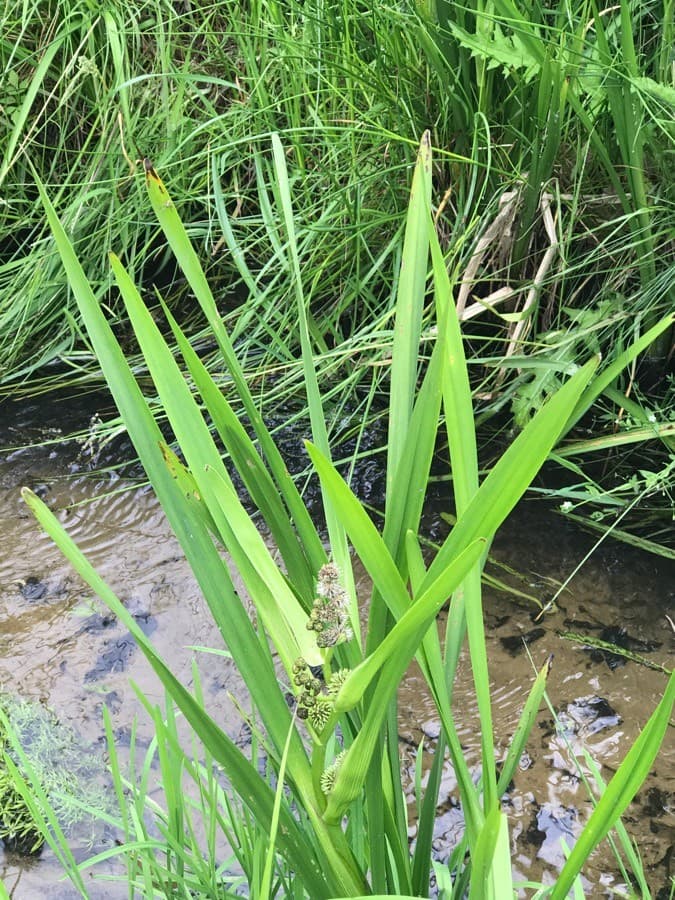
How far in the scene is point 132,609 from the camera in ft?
5.24

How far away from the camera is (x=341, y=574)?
70 cm

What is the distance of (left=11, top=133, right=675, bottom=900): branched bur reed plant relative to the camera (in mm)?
605

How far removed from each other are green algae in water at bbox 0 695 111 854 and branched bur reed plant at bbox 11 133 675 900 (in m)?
0.51

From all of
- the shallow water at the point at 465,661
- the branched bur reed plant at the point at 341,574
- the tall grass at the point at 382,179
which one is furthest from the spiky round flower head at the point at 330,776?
the tall grass at the point at 382,179

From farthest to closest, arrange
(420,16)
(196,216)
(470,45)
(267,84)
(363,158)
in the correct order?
1. (196,216)
2. (267,84)
3. (363,158)
4. (420,16)
5. (470,45)

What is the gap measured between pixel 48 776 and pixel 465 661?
26.4 inches

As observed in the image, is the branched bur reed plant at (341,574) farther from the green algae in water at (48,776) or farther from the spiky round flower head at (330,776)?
the green algae in water at (48,776)

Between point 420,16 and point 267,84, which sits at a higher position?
point 420,16

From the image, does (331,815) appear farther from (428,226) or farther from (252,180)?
(252,180)

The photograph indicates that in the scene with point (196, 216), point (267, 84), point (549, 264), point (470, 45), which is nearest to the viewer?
point (470, 45)

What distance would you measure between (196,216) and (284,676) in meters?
1.44

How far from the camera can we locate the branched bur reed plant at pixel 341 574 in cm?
60

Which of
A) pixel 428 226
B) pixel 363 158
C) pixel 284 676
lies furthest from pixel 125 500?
pixel 428 226

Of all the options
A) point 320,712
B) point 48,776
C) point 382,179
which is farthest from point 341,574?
point 382,179
